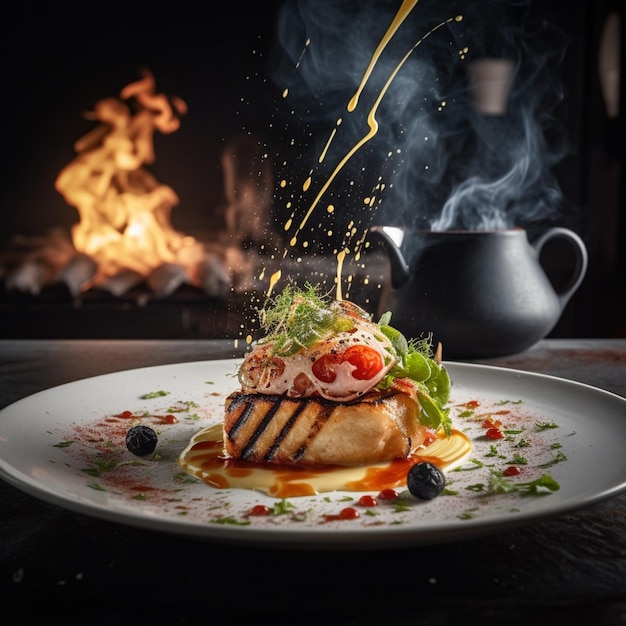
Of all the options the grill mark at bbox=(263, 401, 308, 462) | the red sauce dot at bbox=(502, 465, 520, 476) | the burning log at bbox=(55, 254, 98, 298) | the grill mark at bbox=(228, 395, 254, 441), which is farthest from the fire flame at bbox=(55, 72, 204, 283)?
the red sauce dot at bbox=(502, 465, 520, 476)

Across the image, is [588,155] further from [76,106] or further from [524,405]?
[524,405]

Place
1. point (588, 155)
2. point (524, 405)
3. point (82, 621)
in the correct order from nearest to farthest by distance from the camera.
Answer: point (82, 621), point (524, 405), point (588, 155)

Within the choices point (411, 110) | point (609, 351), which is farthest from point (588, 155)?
point (609, 351)

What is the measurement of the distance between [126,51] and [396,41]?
2.19 m

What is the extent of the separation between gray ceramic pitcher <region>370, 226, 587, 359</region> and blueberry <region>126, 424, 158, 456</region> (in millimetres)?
1205

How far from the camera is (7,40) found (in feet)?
19.4

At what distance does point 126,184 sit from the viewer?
19.4 feet

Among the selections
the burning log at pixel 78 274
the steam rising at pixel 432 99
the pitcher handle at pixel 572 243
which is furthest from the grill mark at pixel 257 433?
the burning log at pixel 78 274

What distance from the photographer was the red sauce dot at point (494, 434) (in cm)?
178

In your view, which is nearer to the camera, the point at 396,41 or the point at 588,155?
the point at 396,41

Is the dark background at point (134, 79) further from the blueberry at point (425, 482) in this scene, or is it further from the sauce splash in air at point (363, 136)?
the blueberry at point (425, 482)

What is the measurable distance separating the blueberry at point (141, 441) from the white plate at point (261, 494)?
2 cm

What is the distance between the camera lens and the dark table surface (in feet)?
3.38

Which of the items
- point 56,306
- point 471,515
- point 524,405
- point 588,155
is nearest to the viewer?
point 471,515
